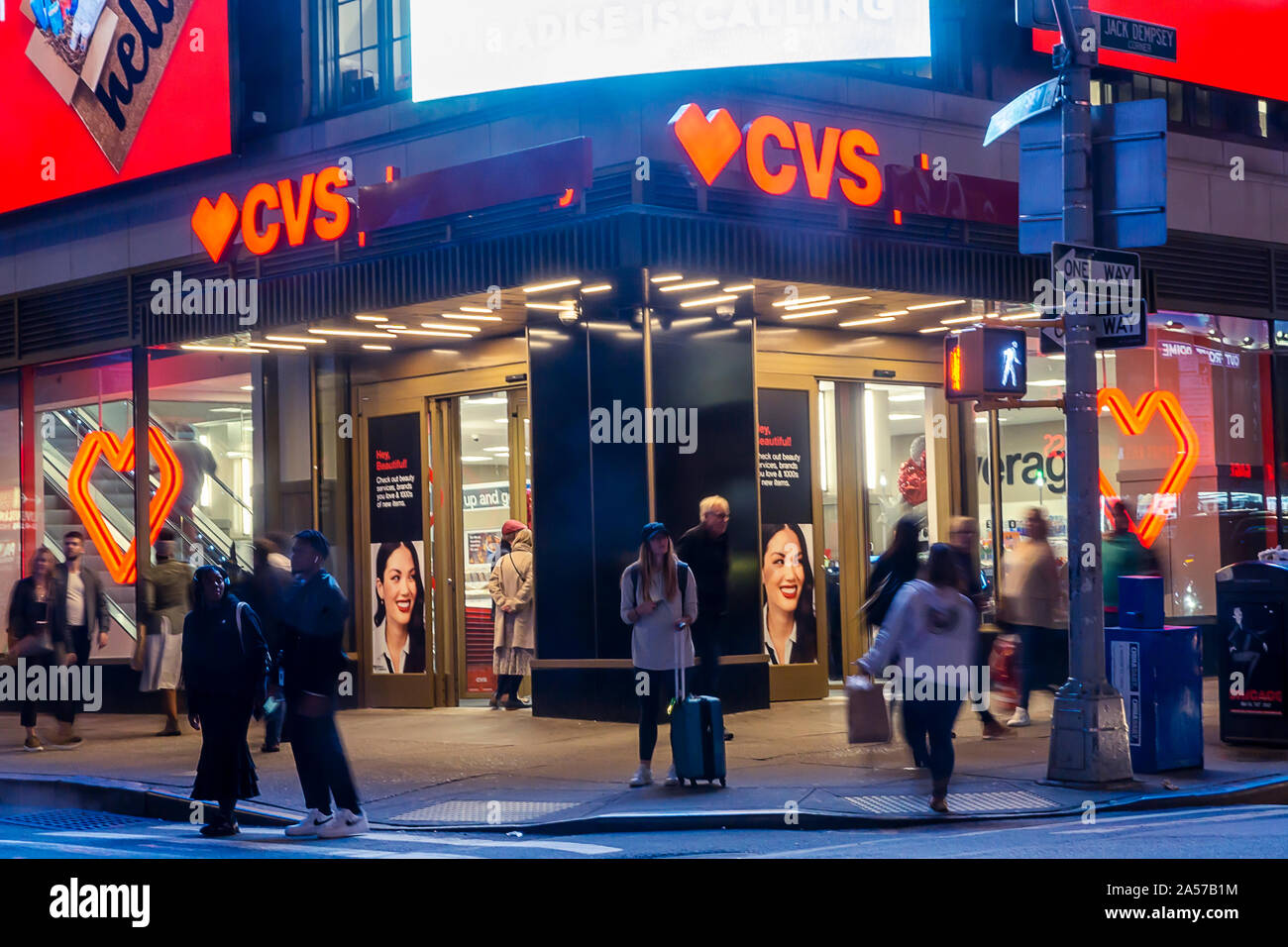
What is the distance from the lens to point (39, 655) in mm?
14453

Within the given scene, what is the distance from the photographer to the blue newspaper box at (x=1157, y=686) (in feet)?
34.8

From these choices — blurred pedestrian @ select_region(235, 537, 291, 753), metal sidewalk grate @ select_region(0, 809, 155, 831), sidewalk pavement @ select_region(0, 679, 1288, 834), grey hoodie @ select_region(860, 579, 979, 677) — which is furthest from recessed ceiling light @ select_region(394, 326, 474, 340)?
grey hoodie @ select_region(860, 579, 979, 677)

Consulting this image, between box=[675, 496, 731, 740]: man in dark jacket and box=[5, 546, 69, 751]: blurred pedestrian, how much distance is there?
20.4 ft

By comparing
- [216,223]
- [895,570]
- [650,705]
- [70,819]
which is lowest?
[70,819]

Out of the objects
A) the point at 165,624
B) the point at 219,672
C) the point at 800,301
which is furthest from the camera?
the point at 165,624

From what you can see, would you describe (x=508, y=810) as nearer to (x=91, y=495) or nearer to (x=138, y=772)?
(x=138, y=772)

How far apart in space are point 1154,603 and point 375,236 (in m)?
8.01

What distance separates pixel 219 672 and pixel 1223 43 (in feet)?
45.7

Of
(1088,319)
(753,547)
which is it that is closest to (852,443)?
(753,547)

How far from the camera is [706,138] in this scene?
13117 millimetres

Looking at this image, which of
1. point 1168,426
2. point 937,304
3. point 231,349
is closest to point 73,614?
point 231,349

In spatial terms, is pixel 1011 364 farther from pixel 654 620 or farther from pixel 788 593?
pixel 788 593

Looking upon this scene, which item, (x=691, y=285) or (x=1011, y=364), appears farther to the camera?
(x=691, y=285)

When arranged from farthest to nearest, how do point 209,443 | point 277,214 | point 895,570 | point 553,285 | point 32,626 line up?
point 209,443, point 277,214, point 32,626, point 553,285, point 895,570
